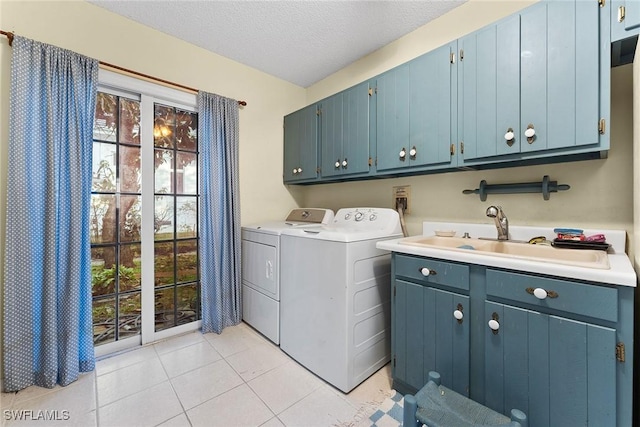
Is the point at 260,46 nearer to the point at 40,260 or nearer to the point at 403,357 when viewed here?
the point at 40,260

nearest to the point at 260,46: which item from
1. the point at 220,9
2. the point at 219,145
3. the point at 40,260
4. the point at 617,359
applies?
the point at 220,9

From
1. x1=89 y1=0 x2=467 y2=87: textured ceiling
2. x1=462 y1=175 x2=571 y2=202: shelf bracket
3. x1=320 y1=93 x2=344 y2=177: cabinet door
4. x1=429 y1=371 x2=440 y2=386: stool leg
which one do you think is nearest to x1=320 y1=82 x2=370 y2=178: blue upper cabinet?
x1=320 y1=93 x2=344 y2=177: cabinet door

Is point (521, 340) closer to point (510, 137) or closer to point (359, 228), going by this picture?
point (510, 137)

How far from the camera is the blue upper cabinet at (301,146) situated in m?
2.60

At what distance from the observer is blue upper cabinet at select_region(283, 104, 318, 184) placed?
2.60 meters

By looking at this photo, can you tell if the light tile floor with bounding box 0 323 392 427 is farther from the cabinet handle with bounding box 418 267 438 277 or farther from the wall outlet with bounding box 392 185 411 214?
the wall outlet with bounding box 392 185 411 214

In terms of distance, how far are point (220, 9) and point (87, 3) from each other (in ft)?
3.06

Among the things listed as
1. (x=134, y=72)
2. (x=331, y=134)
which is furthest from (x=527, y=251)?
(x=134, y=72)

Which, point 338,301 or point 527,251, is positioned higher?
point 527,251

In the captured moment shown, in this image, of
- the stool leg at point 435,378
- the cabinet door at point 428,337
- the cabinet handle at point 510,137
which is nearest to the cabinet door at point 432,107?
the cabinet handle at point 510,137

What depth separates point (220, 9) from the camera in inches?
74.5

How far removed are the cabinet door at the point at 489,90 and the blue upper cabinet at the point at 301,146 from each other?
136 cm

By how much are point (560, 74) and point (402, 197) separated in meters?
1.20

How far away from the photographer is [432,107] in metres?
1.68
